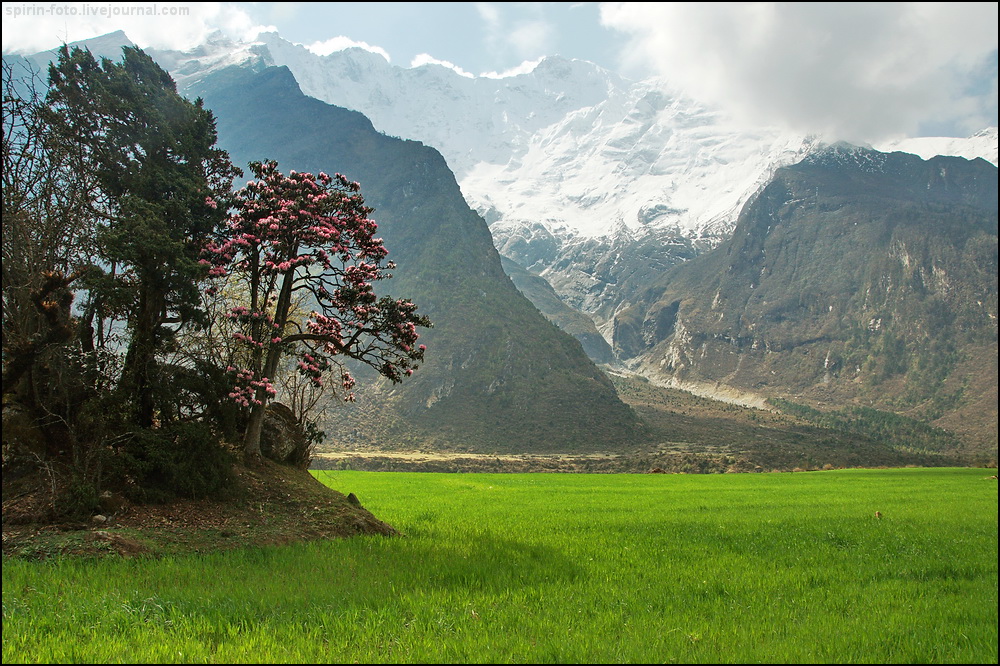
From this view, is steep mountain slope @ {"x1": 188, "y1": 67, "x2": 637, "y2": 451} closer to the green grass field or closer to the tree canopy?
the tree canopy

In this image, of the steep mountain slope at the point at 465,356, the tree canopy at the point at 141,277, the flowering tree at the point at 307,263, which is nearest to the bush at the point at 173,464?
the tree canopy at the point at 141,277

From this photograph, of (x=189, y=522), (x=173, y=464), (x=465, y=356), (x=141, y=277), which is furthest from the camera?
(x=465, y=356)

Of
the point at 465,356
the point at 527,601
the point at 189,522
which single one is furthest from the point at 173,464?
the point at 465,356

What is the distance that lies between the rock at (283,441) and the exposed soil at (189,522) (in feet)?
7.05

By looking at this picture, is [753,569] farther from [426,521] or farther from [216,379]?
[216,379]

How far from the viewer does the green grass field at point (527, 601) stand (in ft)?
20.7

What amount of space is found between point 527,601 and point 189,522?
7.88 meters

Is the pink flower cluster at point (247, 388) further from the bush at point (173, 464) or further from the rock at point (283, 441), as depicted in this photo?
the rock at point (283, 441)

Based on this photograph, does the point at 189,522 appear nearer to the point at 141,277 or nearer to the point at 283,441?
the point at 283,441

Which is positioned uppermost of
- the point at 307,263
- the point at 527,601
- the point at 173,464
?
the point at 307,263

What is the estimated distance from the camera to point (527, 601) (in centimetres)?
830

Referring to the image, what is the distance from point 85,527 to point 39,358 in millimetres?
3456

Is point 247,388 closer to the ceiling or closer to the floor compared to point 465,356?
closer to the floor

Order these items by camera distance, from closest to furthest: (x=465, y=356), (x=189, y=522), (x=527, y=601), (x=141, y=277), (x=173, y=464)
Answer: (x=527, y=601)
(x=189, y=522)
(x=173, y=464)
(x=141, y=277)
(x=465, y=356)
